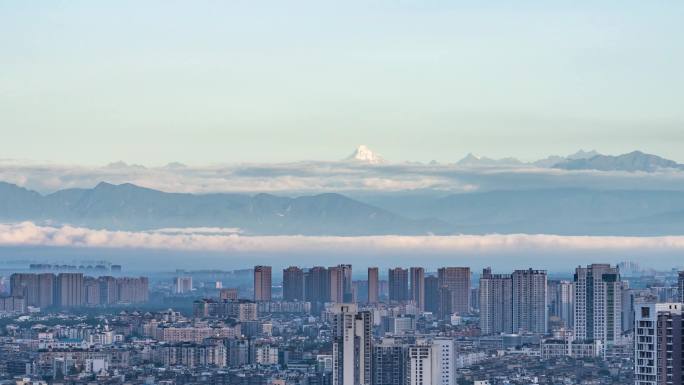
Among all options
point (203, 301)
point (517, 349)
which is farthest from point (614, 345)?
point (203, 301)

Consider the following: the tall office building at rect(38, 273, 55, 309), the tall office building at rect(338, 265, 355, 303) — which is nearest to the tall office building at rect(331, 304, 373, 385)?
the tall office building at rect(338, 265, 355, 303)

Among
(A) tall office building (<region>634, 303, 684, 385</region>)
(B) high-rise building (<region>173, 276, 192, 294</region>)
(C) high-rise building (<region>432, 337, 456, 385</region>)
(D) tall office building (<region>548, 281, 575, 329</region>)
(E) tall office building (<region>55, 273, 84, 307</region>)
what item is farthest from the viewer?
(B) high-rise building (<region>173, 276, 192, 294</region>)

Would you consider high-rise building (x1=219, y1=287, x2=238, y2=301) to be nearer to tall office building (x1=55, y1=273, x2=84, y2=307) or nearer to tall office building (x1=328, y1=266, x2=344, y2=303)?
tall office building (x1=328, y1=266, x2=344, y2=303)

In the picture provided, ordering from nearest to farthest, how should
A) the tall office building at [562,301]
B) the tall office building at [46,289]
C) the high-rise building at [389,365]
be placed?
the high-rise building at [389,365], the tall office building at [562,301], the tall office building at [46,289]

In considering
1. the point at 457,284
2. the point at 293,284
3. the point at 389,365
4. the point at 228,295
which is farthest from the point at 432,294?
the point at 389,365

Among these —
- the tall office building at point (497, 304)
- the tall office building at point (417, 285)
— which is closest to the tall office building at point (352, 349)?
the tall office building at point (497, 304)

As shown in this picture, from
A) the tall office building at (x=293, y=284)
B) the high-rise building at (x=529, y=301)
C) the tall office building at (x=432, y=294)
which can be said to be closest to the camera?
the high-rise building at (x=529, y=301)

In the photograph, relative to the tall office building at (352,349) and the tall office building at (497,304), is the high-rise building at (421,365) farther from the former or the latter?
the tall office building at (497,304)
